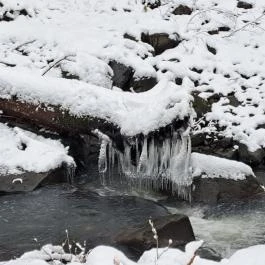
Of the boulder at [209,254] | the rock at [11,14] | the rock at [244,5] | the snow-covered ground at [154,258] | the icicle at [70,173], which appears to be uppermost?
the snow-covered ground at [154,258]

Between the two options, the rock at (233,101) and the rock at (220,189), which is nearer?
the rock at (220,189)

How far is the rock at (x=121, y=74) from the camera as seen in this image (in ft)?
28.5

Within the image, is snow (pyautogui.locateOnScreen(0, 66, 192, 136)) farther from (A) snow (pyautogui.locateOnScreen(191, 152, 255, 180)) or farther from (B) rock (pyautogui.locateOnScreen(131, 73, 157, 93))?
(B) rock (pyautogui.locateOnScreen(131, 73, 157, 93))

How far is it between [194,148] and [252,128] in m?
1.07

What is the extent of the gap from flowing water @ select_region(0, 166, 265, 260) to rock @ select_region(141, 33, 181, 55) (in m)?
3.47

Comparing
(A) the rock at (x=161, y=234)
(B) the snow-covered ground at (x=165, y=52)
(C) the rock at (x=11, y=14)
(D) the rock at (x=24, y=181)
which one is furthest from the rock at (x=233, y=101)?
(C) the rock at (x=11, y=14)

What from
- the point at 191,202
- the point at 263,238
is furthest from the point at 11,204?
the point at 263,238

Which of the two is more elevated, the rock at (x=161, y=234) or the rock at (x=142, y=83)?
the rock at (x=161, y=234)

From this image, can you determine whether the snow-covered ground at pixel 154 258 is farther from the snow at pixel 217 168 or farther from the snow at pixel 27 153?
the snow at pixel 217 168

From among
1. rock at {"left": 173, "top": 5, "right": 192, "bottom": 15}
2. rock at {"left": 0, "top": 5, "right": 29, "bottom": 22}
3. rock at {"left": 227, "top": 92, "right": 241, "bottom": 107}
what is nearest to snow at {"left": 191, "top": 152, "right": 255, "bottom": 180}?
rock at {"left": 227, "top": 92, "right": 241, "bottom": 107}

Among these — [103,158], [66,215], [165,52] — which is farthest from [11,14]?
[66,215]

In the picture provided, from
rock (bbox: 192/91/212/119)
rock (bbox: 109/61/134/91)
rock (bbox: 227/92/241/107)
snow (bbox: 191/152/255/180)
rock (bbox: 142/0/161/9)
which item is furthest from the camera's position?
rock (bbox: 142/0/161/9)

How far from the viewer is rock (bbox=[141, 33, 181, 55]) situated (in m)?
9.48

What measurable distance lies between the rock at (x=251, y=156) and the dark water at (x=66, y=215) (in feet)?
6.72
